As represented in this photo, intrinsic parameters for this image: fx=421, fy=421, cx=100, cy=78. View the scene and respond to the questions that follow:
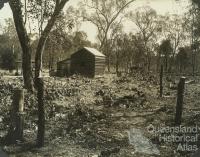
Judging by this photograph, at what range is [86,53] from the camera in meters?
21.5

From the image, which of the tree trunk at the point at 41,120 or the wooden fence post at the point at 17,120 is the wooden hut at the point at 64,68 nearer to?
the wooden fence post at the point at 17,120

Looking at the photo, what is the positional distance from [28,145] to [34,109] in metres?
1.96

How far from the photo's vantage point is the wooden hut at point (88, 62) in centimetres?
2030

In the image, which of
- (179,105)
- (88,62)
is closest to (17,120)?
(179,105)

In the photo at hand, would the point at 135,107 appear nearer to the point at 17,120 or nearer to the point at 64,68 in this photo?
the point at 17,120

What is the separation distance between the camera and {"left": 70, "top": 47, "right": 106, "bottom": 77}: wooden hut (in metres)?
20.3

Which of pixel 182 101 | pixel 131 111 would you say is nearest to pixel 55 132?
pixel 131 111

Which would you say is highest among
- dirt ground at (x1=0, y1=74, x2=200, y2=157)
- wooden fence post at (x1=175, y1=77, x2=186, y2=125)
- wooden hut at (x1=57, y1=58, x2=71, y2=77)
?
wooden hut at (x1=57, y1=58, x2=71, y2=77)

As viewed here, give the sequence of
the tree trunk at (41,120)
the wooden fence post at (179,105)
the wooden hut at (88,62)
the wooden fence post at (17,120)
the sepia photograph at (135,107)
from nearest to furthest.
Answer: the sepia photograph at (135,107) < the wooden fence post at (179,105) < the tree trunk at (41,120) < the wooden fence post at (17,120) < the wooden hut at (88,62)

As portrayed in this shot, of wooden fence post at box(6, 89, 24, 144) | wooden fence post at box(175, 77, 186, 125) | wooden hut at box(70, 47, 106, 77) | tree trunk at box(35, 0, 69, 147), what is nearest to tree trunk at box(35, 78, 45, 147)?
tree trunk at box(35, 0, 69, 147)

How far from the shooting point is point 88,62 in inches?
840

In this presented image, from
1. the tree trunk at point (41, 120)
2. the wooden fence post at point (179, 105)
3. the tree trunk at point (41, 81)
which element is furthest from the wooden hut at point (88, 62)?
the wooden fence post at point (179, 105)

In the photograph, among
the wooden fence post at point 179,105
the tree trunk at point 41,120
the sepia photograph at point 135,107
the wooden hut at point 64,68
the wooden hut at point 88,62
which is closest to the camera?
the sepia photograph at point 135,107

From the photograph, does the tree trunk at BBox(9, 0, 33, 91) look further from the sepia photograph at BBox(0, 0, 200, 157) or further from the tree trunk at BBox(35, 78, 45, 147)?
the tree trunk at BBox(35, 78, 45, 147)
